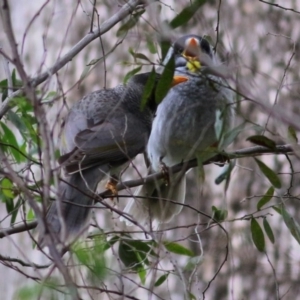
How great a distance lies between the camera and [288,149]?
235 cm

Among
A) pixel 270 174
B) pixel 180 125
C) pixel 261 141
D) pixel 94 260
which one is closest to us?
pixel 94 260

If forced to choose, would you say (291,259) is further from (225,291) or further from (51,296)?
(51,296)

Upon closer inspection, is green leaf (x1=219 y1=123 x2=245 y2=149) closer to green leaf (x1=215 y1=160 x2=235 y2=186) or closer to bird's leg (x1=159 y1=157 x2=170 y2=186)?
green leaf (x1=215 y1=160 x2=235 y2=186)

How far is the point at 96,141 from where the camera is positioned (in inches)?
119

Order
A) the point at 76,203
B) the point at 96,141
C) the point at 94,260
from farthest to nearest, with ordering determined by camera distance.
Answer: the point at 96,141, the point at 76,203, the point at 94,260

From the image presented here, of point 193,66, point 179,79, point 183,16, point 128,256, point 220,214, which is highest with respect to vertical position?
point 179,79

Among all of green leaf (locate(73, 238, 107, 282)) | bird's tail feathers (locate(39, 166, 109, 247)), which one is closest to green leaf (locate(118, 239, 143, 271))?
bird's tail feathers (locate(39, 166, 109, 247))

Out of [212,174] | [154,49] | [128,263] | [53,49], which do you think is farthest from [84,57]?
[154,49]

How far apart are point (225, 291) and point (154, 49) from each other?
8.88ft

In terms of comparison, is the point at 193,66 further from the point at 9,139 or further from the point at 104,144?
the point at 104,144

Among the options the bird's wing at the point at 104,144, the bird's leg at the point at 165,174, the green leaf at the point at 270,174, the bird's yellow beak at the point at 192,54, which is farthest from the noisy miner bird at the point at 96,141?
the green leaf at the point at 270,174

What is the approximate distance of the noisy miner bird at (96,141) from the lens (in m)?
2.79

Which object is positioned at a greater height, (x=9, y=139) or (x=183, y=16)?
(x=183, y=16)

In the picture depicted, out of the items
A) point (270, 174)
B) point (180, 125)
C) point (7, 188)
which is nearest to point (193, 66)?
point (270, 174)
